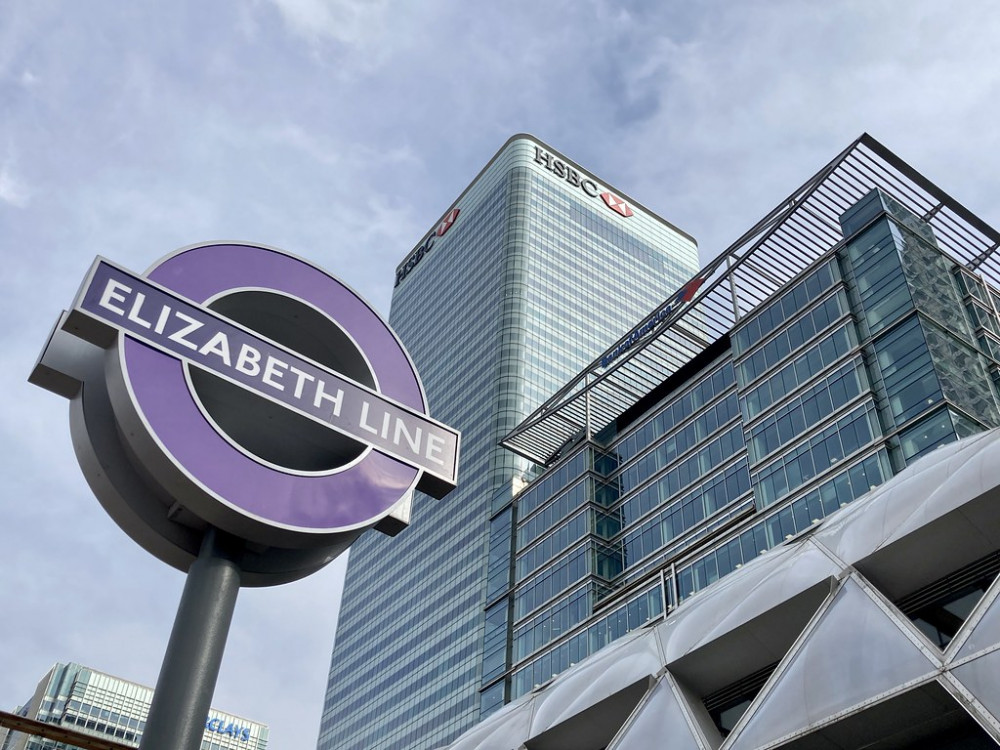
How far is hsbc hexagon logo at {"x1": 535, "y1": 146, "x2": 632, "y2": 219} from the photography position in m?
152

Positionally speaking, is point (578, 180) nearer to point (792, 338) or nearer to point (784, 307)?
point (784, 307)

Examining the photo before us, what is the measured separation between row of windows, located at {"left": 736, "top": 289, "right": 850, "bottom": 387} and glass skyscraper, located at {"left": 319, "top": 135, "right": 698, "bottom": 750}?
94.5 ft

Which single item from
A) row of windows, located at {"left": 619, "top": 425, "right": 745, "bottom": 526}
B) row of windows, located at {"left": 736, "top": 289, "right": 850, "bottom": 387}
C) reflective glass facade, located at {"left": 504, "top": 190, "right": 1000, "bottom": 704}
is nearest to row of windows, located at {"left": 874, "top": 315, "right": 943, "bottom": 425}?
reflective glass facade, located at {"left": 504, "top": 190, "right": 1000, "bottom": 704}

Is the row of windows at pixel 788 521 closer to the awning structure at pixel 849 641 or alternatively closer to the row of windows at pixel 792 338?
the row of windows at pixel 792 338

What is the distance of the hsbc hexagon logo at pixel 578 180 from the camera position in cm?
15238

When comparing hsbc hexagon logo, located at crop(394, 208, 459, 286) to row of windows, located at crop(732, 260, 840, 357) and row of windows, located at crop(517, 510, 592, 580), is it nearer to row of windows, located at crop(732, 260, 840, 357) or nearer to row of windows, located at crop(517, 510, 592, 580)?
row of windows, located at crop(517, 510, 592, 580)

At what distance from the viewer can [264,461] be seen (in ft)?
33.9

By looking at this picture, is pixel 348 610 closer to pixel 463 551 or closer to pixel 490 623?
pixel 463 551

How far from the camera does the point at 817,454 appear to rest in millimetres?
54719

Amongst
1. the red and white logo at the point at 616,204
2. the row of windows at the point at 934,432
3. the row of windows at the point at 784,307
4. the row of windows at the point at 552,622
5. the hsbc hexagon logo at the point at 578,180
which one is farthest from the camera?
the red and white logo at the point at 616,204

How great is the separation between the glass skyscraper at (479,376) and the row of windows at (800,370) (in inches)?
1132

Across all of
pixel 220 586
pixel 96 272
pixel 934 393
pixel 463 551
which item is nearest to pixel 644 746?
pixel 220 586

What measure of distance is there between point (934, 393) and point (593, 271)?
9540 cm

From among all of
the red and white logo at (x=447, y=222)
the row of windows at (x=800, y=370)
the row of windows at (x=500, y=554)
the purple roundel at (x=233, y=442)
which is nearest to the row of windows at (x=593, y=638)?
the row of windows at (x=500, y=554)
